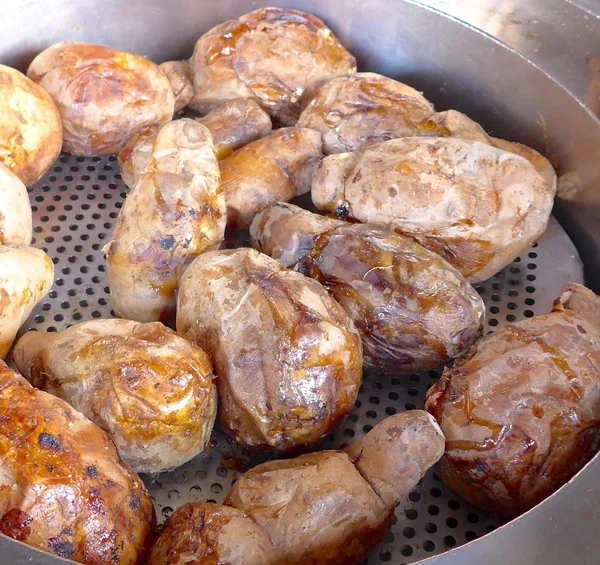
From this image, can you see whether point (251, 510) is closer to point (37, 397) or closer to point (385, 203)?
point (37, 397)

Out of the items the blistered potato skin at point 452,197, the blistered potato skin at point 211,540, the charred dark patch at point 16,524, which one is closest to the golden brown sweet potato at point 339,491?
the blistered potato skin at point 211,540

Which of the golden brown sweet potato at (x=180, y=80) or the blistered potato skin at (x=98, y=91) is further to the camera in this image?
the golden brown sweet potato at (x=180, y=80)

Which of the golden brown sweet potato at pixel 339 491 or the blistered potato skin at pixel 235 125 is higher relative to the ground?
the blistered potato skin at pixel 235 125

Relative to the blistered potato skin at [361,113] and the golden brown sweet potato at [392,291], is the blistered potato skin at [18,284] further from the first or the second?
the blistered potato skin at [361,113]

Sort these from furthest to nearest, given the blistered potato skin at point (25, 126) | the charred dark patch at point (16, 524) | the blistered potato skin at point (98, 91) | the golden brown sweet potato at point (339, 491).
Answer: the blistered potato skin at point (98, 91)
the blistered potato skin at point (25, 126)
the golden brown sweet potato at point (339, 491)
the charred dark patch at point (16, 524)

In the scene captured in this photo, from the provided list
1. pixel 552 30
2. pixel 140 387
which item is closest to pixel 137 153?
pixel 140 387

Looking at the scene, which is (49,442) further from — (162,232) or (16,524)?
(162,232)

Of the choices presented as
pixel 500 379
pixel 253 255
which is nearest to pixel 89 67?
pixel 253 255

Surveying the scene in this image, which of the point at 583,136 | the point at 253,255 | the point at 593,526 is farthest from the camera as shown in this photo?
the point at 583,136
